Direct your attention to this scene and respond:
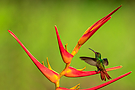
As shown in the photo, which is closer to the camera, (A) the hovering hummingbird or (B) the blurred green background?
(A) the hovering hummingbird

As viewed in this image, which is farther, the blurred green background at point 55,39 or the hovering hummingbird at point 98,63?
the blurred green background at point 55,39

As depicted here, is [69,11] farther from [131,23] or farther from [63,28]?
Result: [131,23]

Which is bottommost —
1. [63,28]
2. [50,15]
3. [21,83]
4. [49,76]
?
[49,76]

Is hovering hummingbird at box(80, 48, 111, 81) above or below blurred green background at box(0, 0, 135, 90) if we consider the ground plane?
below

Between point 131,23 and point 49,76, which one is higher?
point 131,23

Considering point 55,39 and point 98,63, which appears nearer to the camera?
point 98,63

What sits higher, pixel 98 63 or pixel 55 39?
pixel 55 39

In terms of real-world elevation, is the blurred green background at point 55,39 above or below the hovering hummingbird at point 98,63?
above

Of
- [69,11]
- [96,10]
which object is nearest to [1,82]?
[69,11]
